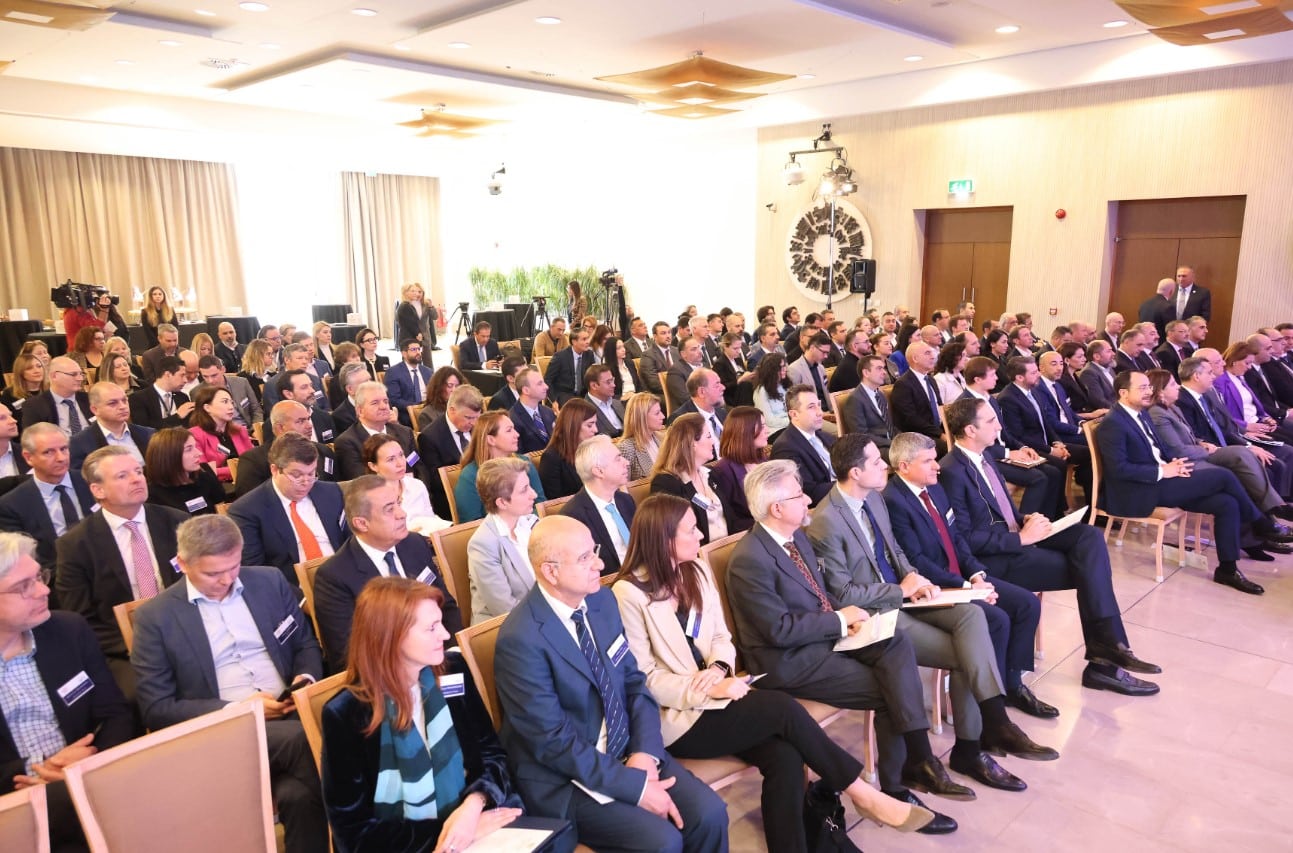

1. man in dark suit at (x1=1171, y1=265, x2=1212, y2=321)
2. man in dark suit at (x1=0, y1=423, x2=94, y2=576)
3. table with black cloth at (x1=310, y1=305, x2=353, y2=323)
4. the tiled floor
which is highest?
man in dark suit at (x1=1171, y1=265, x2=1212, y2=321)

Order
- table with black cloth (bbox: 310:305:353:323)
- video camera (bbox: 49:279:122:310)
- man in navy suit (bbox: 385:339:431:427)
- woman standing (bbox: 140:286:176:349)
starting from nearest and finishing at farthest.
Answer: man in navy suit (bbox: 385:339:431:427), video camera (bbox: 49:279:122:310), woman standing (bbox: 140:286:176:349), table with black cloth (bbox: 310:305:353:323)

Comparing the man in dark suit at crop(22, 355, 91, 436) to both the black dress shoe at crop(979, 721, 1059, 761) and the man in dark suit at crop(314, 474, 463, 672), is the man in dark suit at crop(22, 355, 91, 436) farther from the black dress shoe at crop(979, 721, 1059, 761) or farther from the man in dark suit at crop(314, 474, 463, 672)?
the black dress shoe at crop(979, 721, 1059, 761)

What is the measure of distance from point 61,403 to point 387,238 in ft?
45.5

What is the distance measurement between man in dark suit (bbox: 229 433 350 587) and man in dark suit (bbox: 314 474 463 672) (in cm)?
61

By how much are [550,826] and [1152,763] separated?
247 cm

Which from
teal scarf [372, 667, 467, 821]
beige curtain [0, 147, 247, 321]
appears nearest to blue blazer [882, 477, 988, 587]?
teal scarf [372, 667, 467, 821]

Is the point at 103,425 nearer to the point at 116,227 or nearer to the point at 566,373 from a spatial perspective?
the point at 566,373

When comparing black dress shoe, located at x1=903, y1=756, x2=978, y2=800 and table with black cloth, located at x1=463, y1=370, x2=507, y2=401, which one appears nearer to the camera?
black dress shoe, located at x1=903, y1=756, x2=978, y2=800

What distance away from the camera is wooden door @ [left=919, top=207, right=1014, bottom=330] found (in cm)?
1178

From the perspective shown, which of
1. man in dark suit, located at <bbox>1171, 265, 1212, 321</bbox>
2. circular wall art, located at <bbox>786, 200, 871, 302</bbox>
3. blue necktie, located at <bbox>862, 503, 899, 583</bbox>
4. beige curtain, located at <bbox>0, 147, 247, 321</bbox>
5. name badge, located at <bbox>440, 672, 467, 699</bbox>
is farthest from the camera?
beige curtain, located at <bbox>0, 147, 247, 321</bbox>

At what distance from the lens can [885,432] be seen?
6152 mm

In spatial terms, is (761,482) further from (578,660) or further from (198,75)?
(198,75)

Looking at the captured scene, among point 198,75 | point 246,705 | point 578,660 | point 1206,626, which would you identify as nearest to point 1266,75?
point 1206,626

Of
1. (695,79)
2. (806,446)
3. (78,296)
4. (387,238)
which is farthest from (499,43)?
(387,238)
